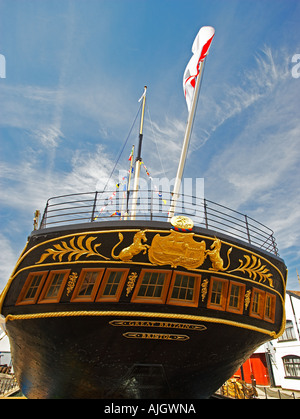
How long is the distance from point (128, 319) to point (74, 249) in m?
2.04

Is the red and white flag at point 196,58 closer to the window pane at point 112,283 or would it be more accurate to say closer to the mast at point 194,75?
the mast at point 194,75

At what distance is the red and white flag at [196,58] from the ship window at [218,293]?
6.67 m

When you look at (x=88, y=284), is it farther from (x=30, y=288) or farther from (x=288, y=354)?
(x=288, y=354)

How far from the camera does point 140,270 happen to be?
5930 millimetres

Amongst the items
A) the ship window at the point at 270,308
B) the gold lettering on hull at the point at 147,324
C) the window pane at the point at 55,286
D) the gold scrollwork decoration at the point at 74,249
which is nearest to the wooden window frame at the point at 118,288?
the gold scrollwork decoration at the point at 74,249

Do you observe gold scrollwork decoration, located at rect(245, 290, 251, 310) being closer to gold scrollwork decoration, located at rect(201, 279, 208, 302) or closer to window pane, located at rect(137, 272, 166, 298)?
gold scrollwork decoration, located at rect(201, 279, 208, 302)

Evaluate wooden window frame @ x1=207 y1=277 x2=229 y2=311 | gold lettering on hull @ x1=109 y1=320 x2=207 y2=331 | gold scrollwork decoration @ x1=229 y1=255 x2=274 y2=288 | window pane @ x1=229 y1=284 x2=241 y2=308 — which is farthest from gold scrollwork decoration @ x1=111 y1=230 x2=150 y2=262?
window pane @ x1=229 y1=284 x2=241 y2=308

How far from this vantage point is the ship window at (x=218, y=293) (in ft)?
20.7

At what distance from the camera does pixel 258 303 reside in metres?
7.08

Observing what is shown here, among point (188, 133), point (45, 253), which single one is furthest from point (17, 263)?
point (188, 133)

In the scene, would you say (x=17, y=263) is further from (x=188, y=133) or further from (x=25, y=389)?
(x=188, y=133)

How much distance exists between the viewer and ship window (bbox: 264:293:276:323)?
734cm

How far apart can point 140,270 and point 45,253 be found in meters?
2.42

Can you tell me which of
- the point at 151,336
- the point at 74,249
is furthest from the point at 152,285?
the point at 74,249
